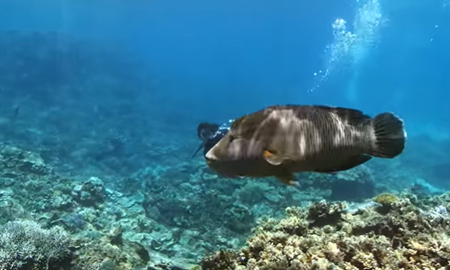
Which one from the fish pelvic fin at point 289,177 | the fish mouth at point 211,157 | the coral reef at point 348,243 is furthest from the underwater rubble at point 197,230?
the fish mouth at point 211,157

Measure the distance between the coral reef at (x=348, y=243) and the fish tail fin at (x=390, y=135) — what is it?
6.96ft

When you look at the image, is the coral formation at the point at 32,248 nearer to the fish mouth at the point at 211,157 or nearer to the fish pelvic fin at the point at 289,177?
the fish mouth at the point at 211,157

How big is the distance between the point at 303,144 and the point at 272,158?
0.18m

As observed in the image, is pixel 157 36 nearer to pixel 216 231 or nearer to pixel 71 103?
pixel 71 103

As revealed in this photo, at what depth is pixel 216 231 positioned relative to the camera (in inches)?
396

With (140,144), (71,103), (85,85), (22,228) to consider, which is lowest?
(22,228)

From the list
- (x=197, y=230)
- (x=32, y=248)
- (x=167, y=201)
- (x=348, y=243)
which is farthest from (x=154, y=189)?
Answer: (x=348, y=243)

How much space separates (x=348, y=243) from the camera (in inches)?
173

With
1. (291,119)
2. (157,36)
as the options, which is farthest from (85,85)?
(157,36)

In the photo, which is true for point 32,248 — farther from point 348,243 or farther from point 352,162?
point 352,162

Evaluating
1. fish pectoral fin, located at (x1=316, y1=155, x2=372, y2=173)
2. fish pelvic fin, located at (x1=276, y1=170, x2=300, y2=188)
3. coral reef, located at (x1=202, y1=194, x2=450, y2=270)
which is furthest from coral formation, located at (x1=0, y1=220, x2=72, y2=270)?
fish pectoral fin, located at (x1=316, y1=155, x2=372, y2=173)

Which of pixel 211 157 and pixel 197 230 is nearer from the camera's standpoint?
pixel 211 157

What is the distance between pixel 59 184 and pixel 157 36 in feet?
569

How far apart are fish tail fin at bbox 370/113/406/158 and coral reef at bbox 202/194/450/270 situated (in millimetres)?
2122
